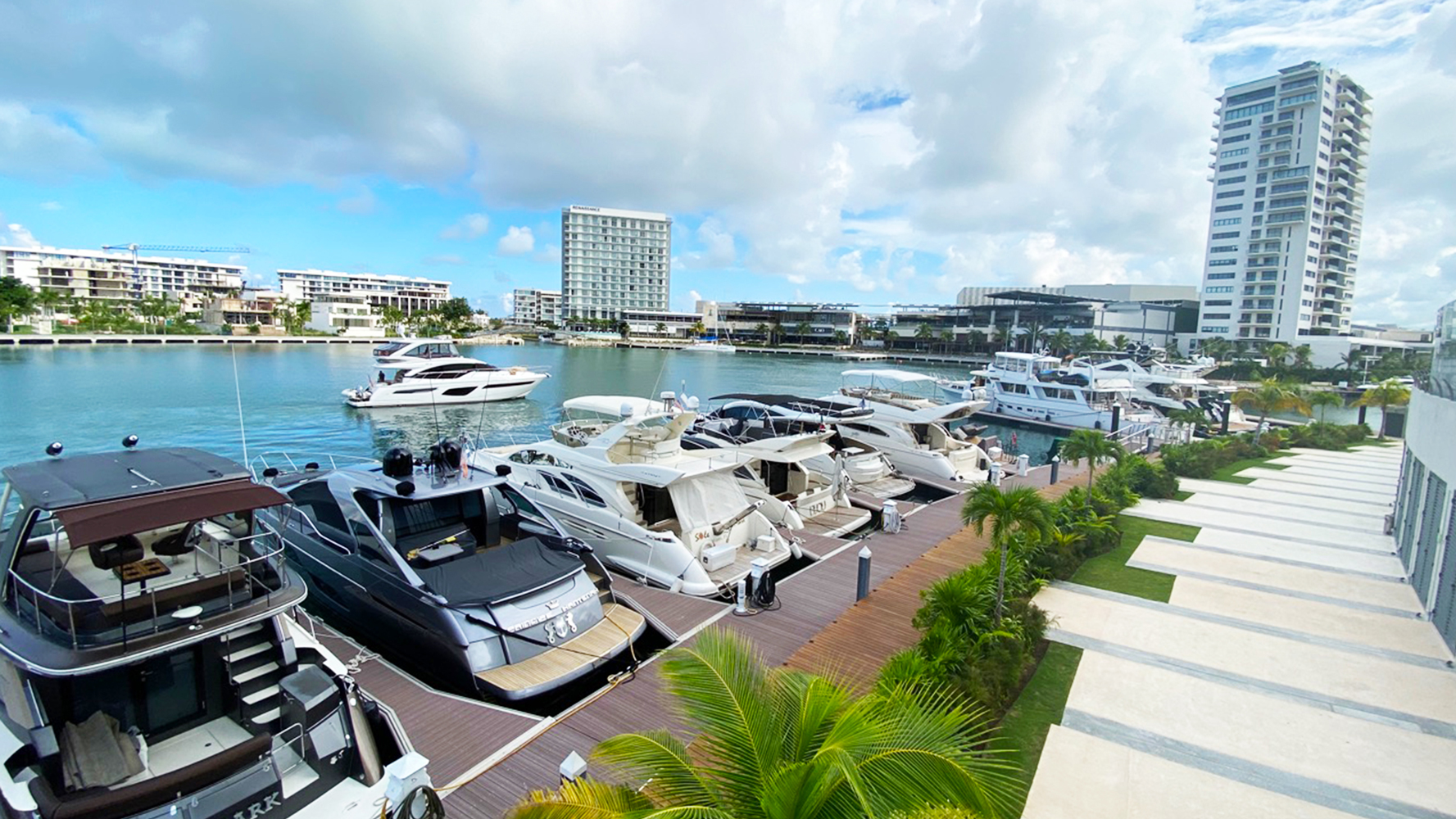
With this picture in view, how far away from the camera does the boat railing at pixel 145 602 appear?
17.7 ft

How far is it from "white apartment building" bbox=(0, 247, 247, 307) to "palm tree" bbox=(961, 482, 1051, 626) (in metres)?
144

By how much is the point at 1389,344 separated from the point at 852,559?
103655 millimetres

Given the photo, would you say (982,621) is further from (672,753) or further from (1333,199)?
(1333,199)

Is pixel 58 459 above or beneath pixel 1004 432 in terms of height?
above

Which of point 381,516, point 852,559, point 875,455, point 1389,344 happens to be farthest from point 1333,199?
point 381,516

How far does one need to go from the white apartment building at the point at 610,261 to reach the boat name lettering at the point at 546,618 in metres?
151

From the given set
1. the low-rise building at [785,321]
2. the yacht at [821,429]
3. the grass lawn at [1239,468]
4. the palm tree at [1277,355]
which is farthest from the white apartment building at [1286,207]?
the yacht at [821,429]

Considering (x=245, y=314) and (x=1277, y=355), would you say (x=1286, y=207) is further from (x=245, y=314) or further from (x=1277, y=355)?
(x=245, y=314)

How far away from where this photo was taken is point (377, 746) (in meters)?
6.47

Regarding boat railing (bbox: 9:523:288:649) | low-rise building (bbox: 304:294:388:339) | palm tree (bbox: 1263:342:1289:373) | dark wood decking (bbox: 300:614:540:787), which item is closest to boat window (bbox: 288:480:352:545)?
dark wood decking (bbox: 300:614:540:787)

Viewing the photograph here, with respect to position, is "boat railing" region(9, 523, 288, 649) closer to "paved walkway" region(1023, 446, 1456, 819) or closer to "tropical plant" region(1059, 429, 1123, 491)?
"paved walkway" region(1023, 446, 1456, 819)

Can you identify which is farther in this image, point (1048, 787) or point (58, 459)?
point (58, 459)

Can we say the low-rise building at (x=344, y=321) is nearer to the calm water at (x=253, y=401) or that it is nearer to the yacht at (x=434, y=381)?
the calm water at (x=253, y=401)

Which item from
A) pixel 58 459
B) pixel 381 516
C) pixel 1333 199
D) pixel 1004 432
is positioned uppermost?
pixel 1333 199
